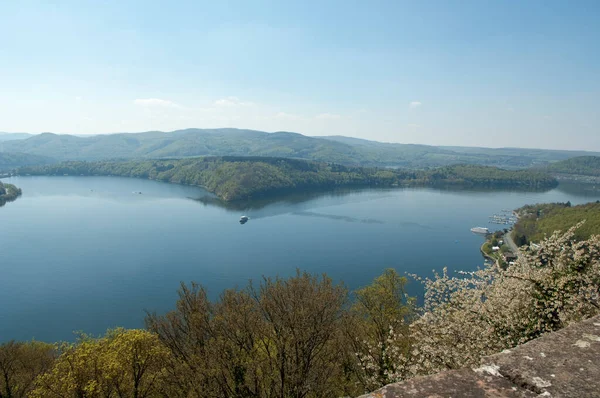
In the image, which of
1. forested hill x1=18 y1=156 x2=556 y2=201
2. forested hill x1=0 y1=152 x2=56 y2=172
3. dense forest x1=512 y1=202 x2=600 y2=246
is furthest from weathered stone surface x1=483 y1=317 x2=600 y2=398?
forested hill x1=0 y1=152 x2=56 y2=172

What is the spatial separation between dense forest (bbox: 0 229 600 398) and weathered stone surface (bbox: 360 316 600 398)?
5.02 ft

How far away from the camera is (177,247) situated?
56281mm

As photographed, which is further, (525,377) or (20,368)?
(20,368)

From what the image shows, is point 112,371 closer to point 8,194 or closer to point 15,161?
point 8,194

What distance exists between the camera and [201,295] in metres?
12.3

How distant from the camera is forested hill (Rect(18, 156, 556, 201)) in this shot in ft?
389

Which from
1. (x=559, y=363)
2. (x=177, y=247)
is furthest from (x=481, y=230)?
(x=559, y=363)

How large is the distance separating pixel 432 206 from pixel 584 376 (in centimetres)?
9602

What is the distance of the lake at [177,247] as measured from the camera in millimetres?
37750

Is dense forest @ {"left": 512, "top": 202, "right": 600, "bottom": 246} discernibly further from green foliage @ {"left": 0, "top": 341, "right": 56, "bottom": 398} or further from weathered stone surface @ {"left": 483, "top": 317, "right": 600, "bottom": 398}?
green foliage @ {"left": 0, "top": 341, "right": 56, "bottom": 398}

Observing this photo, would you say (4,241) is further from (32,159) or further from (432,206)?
(32,159)

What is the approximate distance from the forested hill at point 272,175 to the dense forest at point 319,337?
9396 centimetres

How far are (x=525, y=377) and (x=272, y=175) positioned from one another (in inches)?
4916

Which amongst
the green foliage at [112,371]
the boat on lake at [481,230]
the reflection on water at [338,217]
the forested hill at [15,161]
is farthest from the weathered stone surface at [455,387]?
the forested hill at [15,161]
